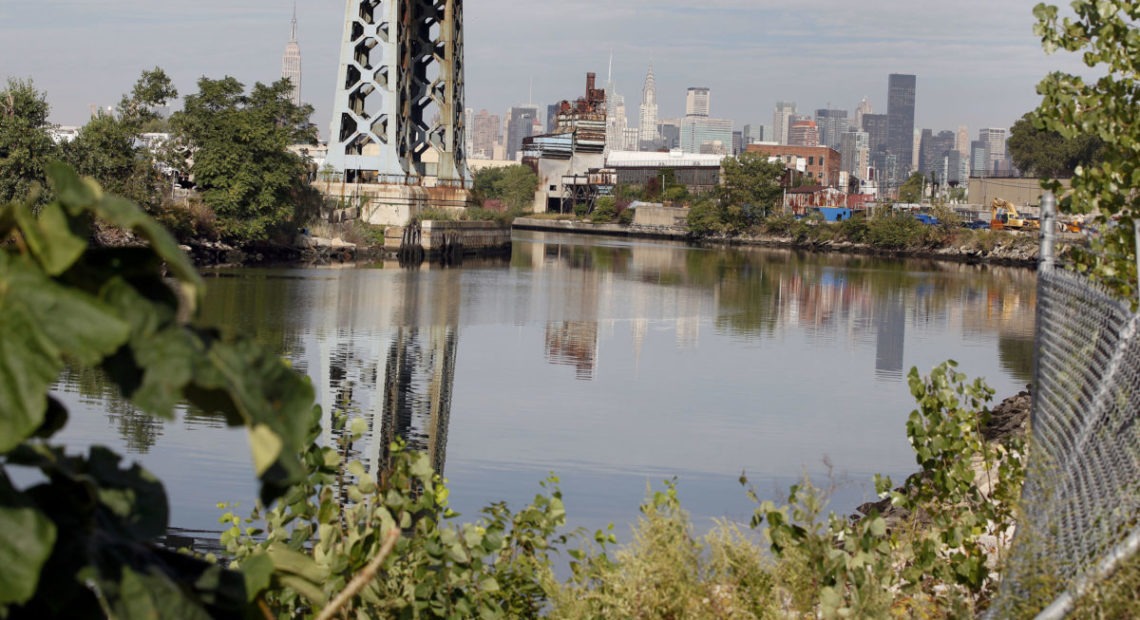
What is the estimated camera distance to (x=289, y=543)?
4422 millimetres

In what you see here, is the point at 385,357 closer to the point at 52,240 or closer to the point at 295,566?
the point at 295,566

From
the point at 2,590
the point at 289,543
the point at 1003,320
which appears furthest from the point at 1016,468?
the point at 1003,320

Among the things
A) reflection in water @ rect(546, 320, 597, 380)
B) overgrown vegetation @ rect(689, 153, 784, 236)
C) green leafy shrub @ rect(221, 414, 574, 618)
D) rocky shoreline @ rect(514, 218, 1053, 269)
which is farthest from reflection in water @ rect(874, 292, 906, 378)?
overgrown vegetation @ rect(689, 153, 784, 236)

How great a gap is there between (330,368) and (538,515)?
14.4 m

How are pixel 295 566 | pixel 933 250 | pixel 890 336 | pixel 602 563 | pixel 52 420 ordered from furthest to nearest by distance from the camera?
pixel 933 250
pixel 890 336
pixel 602 563
pixel 295 566
pixel 52 420

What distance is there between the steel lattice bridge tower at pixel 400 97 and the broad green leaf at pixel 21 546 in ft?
160

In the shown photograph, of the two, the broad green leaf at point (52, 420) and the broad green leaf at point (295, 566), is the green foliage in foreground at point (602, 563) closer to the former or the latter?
the broad green leaf at point (295, 566)

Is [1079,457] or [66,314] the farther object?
[1079,457]

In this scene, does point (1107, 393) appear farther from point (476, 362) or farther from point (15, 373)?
point (476, 362)

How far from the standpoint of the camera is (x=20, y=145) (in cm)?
2889

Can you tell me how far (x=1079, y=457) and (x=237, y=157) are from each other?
3697cm

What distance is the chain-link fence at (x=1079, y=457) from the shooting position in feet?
13.0

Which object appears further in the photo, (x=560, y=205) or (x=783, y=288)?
(x=560, y=205)

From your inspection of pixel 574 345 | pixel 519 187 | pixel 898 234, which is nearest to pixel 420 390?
pixel 574 345
